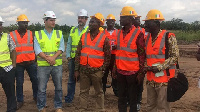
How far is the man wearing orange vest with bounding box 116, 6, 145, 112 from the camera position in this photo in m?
4.68

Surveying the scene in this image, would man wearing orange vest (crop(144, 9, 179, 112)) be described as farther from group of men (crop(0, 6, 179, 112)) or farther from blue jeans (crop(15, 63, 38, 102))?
blue jeans (crop(15, 63, 38, 102))

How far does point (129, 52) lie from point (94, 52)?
0.94m

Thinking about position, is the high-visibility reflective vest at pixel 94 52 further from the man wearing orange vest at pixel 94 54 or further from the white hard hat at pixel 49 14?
the white hard hat at pixel 49 14

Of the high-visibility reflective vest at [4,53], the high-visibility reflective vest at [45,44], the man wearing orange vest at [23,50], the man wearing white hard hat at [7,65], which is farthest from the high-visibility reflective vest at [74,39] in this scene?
the high-visibility reflective vest at [4,53]

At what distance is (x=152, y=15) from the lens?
4312 mm

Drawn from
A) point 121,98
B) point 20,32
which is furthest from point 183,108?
point 20,32

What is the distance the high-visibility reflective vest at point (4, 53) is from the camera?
530 cm

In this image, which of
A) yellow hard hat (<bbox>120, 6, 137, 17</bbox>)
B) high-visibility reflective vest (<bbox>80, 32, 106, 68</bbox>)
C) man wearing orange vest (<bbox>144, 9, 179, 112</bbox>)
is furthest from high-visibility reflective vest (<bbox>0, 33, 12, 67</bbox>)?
man wearing orange vest (<bbox>144, 9, 179, 112</bbox>)

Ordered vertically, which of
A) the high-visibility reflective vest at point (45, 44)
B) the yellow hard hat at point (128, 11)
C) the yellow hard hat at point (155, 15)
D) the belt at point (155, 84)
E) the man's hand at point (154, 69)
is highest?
the yellow hard hat at point (128, 11)

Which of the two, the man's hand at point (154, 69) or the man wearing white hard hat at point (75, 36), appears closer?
the man's hand at point (154, 69)

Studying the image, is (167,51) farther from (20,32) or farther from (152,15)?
(20,32)

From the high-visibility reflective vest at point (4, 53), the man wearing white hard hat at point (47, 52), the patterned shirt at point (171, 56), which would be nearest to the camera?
the patterned shirt at point (171, 56)

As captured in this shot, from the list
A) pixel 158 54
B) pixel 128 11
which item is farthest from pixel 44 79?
pixel 158 54

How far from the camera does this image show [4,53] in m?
5.34
